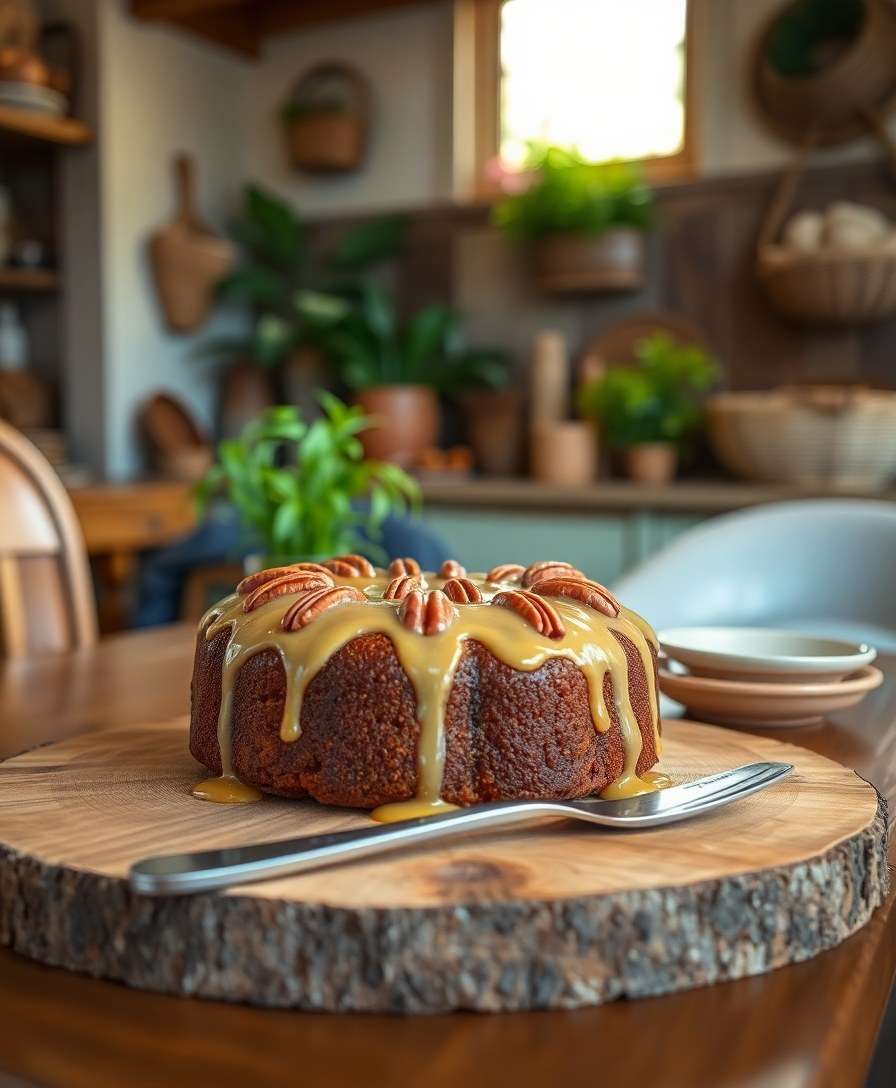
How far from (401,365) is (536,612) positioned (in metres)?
3.16

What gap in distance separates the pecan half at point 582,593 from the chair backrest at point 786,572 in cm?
96

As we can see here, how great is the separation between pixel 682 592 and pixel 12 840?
1.27 m

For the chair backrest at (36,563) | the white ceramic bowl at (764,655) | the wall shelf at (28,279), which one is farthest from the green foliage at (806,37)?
the white ceramic bowl at (764,655)

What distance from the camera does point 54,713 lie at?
0.98m

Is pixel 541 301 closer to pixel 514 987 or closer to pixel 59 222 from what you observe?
pixel 59 222

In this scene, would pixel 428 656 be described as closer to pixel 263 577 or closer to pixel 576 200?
pixel 263 577

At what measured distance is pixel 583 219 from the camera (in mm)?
3299

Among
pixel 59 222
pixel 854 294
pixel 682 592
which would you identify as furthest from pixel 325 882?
pixel 59 222

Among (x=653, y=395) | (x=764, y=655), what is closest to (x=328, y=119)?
(x=653, y=395)

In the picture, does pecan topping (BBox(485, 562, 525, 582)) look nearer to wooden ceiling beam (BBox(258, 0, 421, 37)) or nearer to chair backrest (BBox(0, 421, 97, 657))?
chair backrest (BBox(0, 421, 97, 657))

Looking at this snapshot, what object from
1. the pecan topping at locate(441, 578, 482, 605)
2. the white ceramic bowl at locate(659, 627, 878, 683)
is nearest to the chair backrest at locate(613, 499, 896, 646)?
the white ceramic bowl at locate(659, 627, 878, 683)

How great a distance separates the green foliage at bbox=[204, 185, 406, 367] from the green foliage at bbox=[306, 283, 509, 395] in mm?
83

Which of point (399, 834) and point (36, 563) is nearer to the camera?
point (399, 834)

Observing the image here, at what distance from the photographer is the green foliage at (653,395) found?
3174mm
